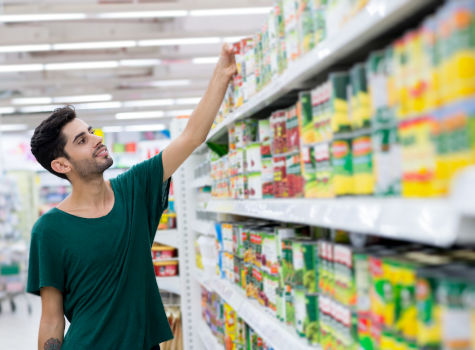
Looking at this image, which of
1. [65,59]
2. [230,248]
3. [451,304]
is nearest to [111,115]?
[65,59]

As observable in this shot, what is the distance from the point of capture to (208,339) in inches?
152

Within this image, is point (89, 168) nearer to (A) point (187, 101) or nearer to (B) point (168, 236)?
(B) point (168, 236)

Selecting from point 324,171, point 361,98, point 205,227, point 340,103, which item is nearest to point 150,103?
point 205,227

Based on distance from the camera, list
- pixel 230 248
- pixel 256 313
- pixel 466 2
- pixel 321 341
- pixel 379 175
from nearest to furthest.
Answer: pixel 466 2 → pixel 379 175 → pixel 321 341 → pixel 256 313 → pixel 230 248

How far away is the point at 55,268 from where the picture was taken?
2500 mm

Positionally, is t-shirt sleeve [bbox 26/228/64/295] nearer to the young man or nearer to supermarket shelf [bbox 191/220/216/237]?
the young man

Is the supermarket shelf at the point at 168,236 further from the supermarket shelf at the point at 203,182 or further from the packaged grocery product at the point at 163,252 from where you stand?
the supermarket shelf at the point at 203,182

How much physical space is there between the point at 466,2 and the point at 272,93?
1099mm

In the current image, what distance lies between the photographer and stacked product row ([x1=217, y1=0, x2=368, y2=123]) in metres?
1.46

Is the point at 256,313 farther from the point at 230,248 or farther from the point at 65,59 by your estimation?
the point at 65,59

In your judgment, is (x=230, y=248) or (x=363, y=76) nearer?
(x=363, y=76)

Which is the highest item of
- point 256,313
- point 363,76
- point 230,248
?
point 363,76

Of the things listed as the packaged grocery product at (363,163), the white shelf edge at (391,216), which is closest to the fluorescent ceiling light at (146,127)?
the white shelf edge at (391,216)

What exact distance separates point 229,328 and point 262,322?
95 cm
